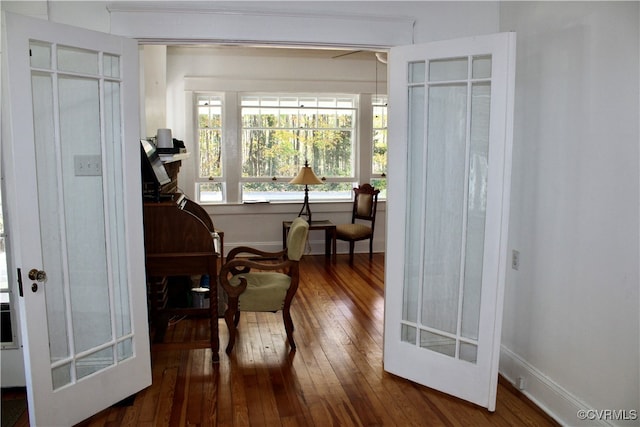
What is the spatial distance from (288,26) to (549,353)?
2.47 m

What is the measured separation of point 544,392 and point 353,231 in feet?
13.6

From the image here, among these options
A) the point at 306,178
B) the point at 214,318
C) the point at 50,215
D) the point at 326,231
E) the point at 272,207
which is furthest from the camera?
the point at 272,207

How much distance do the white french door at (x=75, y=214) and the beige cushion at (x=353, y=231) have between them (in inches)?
160

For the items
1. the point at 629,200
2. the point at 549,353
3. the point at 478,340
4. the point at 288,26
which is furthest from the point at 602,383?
the point at 288,26

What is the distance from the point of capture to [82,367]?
9.36 ft

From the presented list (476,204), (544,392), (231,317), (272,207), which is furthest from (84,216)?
(272,207)

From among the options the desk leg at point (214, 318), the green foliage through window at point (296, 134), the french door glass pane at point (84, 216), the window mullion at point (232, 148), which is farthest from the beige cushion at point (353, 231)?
the french door glass pane at point (84, 216)

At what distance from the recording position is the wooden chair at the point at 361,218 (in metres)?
6.96

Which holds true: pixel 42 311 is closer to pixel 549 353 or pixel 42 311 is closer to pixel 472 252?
pixel 472 252

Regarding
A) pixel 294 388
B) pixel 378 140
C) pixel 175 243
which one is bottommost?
pixel 294 388

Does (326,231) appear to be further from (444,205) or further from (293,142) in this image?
(444,205)

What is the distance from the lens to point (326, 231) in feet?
23.2

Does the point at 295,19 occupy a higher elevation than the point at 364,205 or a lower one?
higher

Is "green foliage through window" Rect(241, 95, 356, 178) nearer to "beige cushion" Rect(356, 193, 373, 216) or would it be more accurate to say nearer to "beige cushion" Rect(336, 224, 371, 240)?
"beige cushion" Rect(356, 193, 373, 216)
